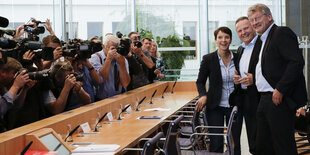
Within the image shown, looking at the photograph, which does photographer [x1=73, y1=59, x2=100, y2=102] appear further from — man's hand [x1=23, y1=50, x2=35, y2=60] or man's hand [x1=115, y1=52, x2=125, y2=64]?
man's hand [x1=23, y1=50, x2=35, y2=60]

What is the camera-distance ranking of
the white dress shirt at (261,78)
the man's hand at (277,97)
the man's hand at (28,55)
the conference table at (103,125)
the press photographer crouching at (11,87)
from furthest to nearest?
the man's hand at (28,55) → the white dress shirt at (261,78) → the man's hand at (277,97) → the press photographer crouching at (11,87) → the conference table at (103,125)

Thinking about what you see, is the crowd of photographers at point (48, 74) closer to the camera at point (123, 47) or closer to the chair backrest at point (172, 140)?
the camera at point (123, 47)

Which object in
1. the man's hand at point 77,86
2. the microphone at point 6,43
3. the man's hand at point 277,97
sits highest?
the microphone at point 6,43

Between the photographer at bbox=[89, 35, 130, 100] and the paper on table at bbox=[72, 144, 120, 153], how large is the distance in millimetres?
2236

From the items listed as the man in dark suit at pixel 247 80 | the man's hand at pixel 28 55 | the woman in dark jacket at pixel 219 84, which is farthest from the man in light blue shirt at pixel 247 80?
the man's hand at pixel 28 55

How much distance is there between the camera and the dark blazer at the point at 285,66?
347 centimetres

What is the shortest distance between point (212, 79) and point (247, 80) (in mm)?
507

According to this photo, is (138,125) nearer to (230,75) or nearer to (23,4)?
(230,75)

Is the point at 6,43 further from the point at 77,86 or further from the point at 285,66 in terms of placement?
the point at 285,66

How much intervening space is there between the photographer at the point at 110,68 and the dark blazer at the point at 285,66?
2.09 meters

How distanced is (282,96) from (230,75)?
0.99 meters

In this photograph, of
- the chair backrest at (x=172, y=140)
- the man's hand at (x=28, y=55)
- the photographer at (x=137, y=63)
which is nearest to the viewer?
the chair backrest at (x=172, y=140)

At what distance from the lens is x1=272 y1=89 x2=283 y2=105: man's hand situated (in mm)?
3490

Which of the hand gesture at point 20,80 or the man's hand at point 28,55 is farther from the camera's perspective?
the man's hand at point 28,55
